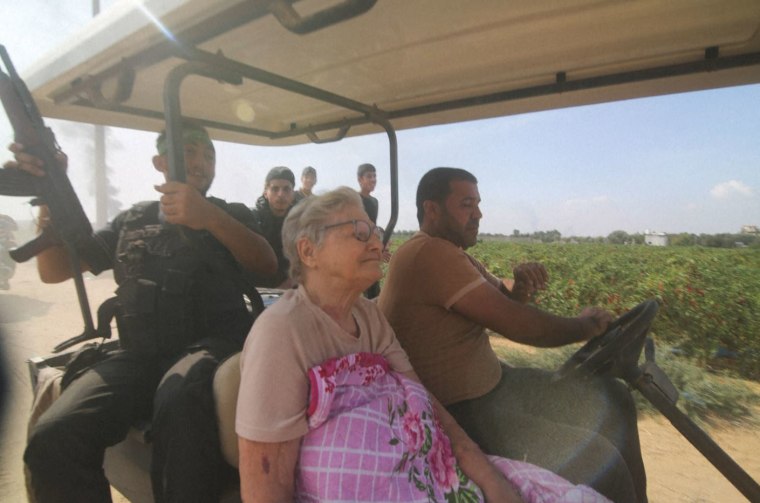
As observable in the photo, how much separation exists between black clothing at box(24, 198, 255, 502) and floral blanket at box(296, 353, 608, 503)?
0.42 metres

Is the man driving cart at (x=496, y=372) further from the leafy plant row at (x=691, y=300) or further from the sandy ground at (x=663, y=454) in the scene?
the leafy plant row at (x=691, y=300)

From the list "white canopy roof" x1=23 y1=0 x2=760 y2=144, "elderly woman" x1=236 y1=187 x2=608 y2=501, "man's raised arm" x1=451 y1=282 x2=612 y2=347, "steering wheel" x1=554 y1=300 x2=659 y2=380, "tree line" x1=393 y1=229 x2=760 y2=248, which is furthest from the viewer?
"tree line" x1=393 y1=229 x2=760 y2=248

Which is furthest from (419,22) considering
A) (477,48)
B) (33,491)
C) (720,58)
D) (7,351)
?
(7,351)

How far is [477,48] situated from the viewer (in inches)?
69.5

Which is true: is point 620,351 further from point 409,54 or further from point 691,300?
point 691,300

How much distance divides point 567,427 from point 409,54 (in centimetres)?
157

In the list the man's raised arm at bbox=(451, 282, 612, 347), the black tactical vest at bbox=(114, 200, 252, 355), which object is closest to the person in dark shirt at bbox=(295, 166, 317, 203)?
the black tactical vest at bbox=(114, 200, 252, 355)

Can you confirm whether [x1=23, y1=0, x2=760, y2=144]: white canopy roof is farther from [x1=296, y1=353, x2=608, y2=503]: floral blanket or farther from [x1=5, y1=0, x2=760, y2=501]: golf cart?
[x1=296, y1=353, x2=608, y2=503]: floral blanket

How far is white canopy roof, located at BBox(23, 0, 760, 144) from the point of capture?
1341 mm

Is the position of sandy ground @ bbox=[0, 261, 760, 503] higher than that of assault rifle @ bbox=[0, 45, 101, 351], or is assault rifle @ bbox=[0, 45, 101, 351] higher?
assault rifle @ bbox=[0, 45, 101, 351]

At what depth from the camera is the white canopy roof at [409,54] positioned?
1.34m

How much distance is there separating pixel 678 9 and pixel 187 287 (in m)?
2.03

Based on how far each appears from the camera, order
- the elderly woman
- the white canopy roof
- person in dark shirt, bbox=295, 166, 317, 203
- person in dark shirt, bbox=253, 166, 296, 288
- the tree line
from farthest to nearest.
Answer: the tree line
person in dark shirt, bbox=295, 166, 317, 203
person in dark shirt, bbox=253, 166, 296, 288
the white canopy roof
the elderly woman

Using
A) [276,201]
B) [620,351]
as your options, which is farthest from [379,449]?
[276,201]
